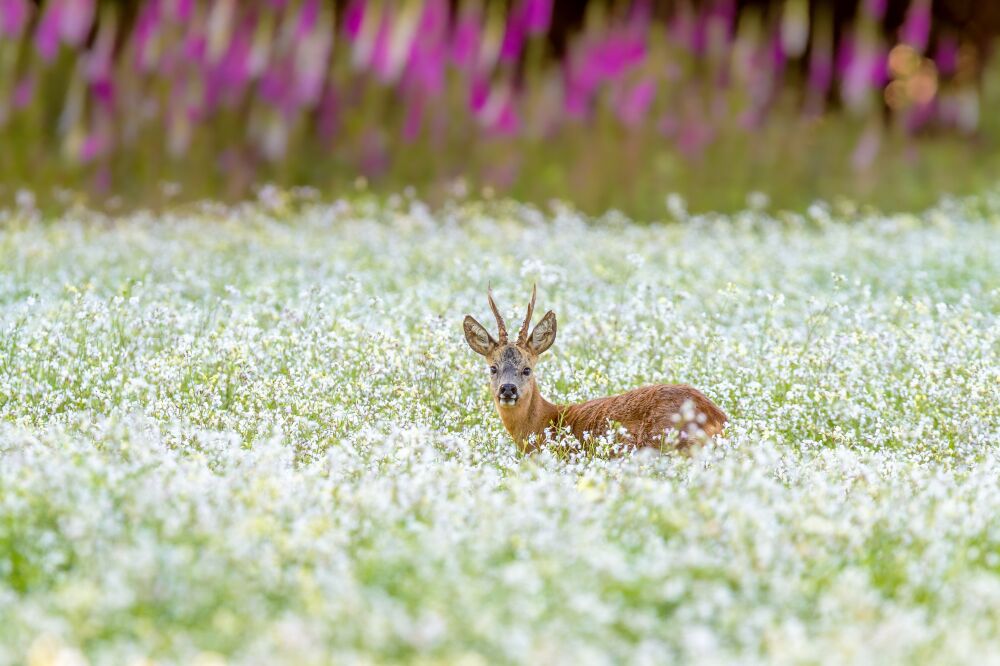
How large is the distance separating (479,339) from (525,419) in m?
0.58

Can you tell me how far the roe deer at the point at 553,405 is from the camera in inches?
310

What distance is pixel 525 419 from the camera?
8.62m

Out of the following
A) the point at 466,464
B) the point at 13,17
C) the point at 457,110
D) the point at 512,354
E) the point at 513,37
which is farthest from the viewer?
the point at 513,37

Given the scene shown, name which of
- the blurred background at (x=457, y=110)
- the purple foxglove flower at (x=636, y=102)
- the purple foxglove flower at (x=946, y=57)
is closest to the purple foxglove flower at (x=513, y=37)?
the blurred background at (x=457, y=110)

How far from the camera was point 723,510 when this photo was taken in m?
5.73

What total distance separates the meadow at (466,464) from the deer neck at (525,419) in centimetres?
14

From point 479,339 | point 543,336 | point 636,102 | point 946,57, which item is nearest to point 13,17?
point 636,102

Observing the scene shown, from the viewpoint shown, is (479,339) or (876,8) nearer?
(479,339)

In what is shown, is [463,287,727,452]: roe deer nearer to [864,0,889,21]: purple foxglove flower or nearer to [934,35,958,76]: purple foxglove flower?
[934,35,958,76]: purple foxglove flower

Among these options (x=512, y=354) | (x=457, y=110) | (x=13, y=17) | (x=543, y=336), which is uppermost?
(x=13, y=17)

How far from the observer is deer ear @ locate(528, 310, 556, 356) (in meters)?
8.77

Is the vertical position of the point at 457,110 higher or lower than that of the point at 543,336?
higher

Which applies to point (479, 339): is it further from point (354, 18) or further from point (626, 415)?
point (354, 18)

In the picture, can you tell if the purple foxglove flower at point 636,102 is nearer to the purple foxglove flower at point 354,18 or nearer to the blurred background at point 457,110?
the blurred background at point 457,110
